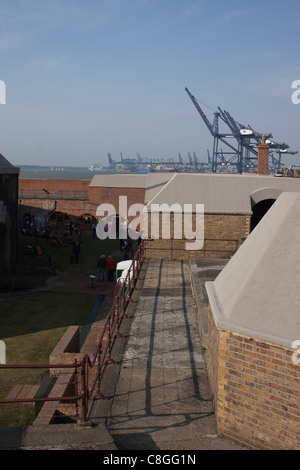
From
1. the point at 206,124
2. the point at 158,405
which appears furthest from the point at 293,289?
the point at 206,124

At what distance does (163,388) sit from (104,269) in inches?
526

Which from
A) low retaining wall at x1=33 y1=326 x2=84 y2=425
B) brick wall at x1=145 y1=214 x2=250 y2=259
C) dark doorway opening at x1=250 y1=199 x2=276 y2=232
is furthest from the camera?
dark doorway opening at x1=250 y1=199 x2=276 y2=232

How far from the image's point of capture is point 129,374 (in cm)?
770

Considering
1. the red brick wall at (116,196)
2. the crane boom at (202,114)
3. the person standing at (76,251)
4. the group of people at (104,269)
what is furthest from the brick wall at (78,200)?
the crane boom at (202,114)

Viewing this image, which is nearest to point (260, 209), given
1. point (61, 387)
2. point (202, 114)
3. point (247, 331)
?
point (61, 387)

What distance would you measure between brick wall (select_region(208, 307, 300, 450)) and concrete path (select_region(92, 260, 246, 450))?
0.32 m

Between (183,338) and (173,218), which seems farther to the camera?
(173,218)

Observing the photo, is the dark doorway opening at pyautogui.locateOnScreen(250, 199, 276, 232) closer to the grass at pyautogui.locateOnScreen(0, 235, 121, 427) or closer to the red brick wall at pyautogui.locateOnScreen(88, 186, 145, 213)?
the grass at pyautogui.locateOnScreen(0, 235, 121, 427)

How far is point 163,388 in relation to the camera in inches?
283

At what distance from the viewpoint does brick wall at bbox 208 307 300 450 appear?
16.6ft

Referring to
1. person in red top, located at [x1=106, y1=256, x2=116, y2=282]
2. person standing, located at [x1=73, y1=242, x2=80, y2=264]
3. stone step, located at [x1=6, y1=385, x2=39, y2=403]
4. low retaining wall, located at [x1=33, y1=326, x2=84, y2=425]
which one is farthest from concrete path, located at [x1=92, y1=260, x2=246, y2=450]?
person standing, located at [x1=73, y1=242, x2=80, y2=264]

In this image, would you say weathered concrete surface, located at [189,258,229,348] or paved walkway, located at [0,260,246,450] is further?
weathered concrete surface, located at [189,258,229,348]
